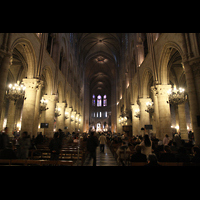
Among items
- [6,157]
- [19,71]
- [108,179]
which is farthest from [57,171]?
[19,71]

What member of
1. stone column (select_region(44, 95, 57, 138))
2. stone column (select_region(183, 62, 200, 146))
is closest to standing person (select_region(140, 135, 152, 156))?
stone column (select_region(183, 62, 200, 146))

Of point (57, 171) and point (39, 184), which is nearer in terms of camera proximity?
point (39, 184)

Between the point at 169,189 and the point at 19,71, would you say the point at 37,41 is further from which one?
the point at 169,189

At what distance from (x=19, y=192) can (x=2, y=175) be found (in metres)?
0.47

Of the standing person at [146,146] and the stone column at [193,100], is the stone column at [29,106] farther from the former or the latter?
the stone column at [193,100]

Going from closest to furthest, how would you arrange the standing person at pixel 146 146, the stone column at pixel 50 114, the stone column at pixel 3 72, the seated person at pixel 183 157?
the seated person at pixel 183 157
the standing person at pixel 146 146
the stone column at pixel 3 72
the stone column at pixel 50 114

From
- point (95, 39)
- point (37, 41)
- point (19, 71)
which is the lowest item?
point (37, 41)

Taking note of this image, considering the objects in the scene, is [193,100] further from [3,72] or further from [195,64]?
[3,72]

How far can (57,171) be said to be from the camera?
2361 millimetres

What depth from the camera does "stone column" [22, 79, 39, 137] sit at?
887cm

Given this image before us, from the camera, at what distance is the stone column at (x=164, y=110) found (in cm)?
910

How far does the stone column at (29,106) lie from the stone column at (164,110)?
334 inches

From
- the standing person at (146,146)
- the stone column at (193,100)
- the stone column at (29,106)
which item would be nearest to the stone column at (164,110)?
the stone column at (193,100)

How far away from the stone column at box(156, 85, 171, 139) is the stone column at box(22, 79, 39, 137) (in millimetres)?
8480
